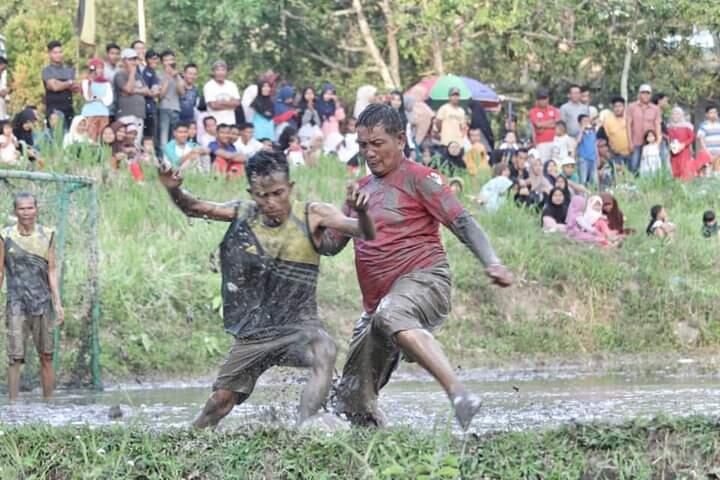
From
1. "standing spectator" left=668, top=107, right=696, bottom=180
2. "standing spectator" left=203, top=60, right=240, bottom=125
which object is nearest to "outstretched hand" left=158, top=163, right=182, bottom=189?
"standing spectator" left=203, top=60, right=240, bottom=125

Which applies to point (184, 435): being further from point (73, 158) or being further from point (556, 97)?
point (556, 97)

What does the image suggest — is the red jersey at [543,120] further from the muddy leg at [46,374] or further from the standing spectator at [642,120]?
the muddy leg at [46,374]

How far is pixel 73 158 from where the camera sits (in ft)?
59.4

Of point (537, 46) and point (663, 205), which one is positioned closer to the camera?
point (663, 205)

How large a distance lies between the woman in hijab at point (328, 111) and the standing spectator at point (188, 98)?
7.39 feet

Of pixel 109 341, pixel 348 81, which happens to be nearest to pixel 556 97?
pixel 348 81

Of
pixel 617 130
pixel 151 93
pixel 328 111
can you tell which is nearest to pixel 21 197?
pixel 151 93

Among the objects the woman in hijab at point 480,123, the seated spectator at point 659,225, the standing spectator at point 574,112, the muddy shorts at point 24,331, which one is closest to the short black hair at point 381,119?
the muddy shorts at point 24,331

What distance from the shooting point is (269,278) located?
881 centimetres

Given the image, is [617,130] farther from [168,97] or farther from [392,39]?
[392,39]

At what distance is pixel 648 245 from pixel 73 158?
7147 millimetres

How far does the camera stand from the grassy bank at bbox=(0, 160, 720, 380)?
15.9 metres

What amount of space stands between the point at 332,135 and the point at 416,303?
43.4ft

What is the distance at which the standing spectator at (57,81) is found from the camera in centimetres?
1830
